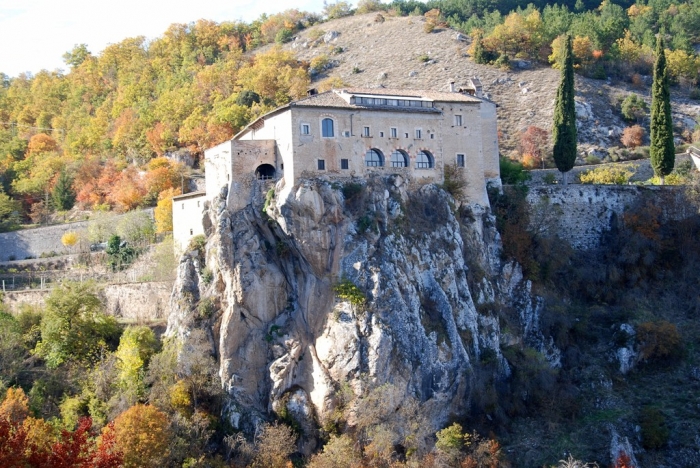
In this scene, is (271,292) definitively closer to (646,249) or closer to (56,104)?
(646,249)

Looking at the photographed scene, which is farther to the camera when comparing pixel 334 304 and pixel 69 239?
pixel 69 239

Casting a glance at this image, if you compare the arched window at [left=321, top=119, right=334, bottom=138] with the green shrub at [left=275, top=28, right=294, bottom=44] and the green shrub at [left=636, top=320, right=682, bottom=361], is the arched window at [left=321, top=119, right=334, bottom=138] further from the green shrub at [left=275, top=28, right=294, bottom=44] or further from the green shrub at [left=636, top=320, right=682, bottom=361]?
the green shrub at [left=275, top=28, right=294, bottom=44]

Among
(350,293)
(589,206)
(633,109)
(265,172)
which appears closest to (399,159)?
(265,172)

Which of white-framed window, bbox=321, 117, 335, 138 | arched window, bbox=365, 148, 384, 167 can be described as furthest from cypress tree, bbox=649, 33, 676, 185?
white-framed window, bbox=321, 117, 335, 138

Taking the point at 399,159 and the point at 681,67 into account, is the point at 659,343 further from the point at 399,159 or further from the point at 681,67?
the point at 681,67

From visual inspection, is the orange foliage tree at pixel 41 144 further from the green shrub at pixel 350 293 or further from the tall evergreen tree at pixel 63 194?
the green shrub at pixel 350 293
